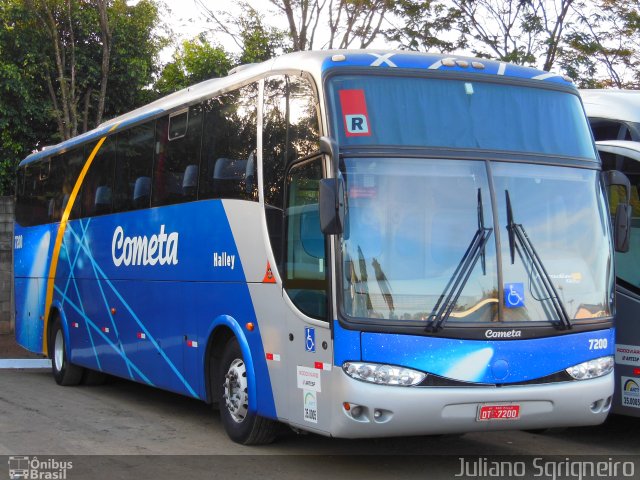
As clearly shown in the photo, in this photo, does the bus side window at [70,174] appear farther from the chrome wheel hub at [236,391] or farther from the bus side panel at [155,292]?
the chrome wheel hub at [236,391]

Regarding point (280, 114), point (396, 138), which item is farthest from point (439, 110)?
point (280, 114)

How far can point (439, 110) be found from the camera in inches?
318

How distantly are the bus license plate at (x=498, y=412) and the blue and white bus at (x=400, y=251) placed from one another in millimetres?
12

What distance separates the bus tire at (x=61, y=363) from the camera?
14.6 meters

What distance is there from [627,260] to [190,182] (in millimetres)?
4464

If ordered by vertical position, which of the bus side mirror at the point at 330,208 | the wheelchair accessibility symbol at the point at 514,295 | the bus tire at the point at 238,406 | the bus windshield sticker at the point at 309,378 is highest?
the bus side mirror at the point at 330,208

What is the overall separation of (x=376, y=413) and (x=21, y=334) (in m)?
11.1

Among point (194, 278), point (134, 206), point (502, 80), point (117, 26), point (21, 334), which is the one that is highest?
point (117, 26)

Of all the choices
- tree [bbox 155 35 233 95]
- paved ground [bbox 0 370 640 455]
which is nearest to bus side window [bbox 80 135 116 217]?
paved ground [bbox 0 370 640 455]

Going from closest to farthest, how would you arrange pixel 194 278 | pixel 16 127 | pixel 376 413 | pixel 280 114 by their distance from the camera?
pixel 376 413 → pixel 280 114 → pixel 194 278 → pixel 16 127

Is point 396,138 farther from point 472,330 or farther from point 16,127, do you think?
point 16,127

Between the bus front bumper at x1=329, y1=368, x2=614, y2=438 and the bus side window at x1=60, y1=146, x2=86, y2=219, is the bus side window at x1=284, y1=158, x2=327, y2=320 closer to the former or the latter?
the bus front bumper at x1=329, y1=368, x2=614, y2=438

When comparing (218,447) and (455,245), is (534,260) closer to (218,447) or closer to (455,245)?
(455,245)

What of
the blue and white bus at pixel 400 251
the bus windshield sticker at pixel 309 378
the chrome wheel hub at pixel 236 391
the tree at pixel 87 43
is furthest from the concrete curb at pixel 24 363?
the bus windshield sticker at pixel 309 378
